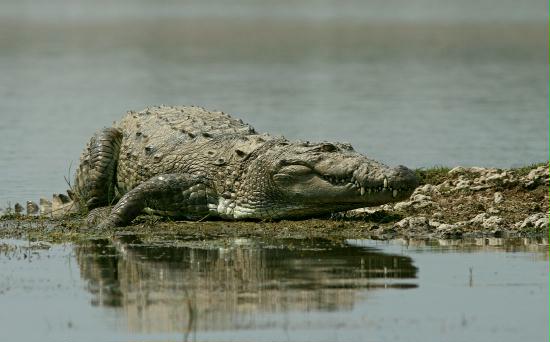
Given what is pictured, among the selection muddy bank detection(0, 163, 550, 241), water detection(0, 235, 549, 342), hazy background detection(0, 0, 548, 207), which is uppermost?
hazy background detection(0, 0, 548, 207)

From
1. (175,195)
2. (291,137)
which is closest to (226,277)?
(175,195)

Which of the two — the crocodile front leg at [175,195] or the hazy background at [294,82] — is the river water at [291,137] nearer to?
the hazy background at [294,82]

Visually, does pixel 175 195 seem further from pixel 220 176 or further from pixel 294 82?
pixel 294 82

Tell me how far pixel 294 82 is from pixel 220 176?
27.1m

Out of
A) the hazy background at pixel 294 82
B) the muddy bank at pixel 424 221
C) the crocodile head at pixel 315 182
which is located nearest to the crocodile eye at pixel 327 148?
the crocodile head at pixel 315 182

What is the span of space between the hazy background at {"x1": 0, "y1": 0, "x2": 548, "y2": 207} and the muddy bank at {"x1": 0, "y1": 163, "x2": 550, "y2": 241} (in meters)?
3.70

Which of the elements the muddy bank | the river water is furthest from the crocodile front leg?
the river water

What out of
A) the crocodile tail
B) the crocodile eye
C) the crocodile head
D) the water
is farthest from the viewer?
the crocodile tail

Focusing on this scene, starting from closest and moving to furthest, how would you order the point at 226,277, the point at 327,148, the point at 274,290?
1. the point at 274,290
2. the point at 226,277
3. the point at 327,148

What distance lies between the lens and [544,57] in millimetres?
53688

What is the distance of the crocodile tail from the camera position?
1659 cm

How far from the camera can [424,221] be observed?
14.3 meters

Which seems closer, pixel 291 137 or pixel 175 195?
pixel 175 195

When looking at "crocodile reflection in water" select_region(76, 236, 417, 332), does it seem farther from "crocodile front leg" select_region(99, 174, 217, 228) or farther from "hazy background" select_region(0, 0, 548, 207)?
"hazy background" select_region(0, 0, 548, 207)
